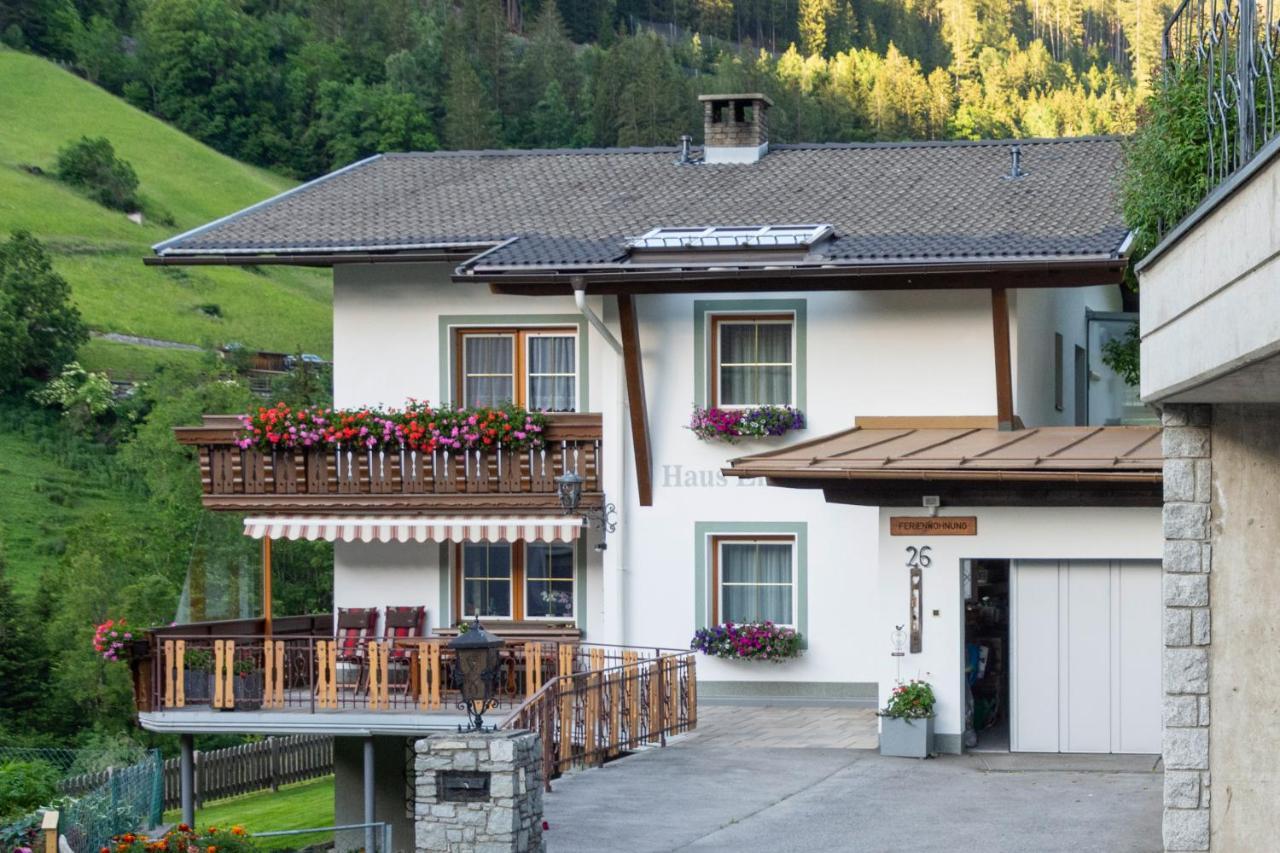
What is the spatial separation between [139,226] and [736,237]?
204 ft

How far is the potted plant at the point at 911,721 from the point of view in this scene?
55.7ft

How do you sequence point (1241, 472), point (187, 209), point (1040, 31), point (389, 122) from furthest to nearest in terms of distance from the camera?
point (1040, 31)
point (389, 122)
point (187, 209)
point (1241, 472)

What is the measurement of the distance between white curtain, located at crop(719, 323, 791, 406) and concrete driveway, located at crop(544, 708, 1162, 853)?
5.76 m

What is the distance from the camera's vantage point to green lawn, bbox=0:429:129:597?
52656 millimetres

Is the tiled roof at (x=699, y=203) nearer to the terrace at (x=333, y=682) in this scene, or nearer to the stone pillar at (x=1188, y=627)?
the terrace at (x=333, y=682)

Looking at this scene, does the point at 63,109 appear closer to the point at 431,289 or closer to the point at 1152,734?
the point at 431,289

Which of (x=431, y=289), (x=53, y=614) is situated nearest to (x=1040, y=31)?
(x=53, y=614)

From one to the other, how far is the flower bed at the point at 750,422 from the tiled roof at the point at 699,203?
2.08 m

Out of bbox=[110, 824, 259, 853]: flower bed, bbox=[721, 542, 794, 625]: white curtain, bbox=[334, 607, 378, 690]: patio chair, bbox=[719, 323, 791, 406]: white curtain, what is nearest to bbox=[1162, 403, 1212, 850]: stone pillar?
bbox=[110, 824, 259, 853]: flower bed

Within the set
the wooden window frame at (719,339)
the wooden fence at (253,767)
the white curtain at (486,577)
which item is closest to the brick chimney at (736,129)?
the wooden window frame at (719,339)

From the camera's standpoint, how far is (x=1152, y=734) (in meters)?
17.2

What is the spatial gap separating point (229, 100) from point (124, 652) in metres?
83.0

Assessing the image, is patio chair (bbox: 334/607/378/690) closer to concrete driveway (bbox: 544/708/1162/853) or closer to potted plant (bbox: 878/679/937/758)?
concrete driveway (bbox: 544/708/1162/853)

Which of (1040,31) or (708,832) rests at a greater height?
(1040,31)
